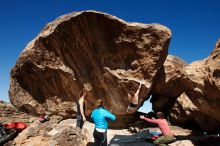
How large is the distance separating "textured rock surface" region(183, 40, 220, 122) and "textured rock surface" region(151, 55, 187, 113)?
410 centimetres

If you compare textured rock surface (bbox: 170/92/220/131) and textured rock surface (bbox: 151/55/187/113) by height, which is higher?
textured rock surface (bbox: 151/55/187/113)

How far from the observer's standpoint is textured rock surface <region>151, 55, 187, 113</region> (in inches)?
617

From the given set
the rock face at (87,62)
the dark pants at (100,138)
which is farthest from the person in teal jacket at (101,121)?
the rock face at (87,62)

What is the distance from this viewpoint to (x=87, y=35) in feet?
49.4

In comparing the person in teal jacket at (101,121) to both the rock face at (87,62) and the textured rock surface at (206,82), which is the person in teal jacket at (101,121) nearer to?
the textured rock surface at (206,82)

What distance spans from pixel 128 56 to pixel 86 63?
7.78 ft

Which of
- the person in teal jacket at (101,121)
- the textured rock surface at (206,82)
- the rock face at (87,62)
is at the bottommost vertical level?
the person in teal jacket at (101,121)

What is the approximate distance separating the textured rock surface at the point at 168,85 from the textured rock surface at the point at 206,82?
4.10 m

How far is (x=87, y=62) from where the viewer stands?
15.6 meters

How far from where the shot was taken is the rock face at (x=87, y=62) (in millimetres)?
14461

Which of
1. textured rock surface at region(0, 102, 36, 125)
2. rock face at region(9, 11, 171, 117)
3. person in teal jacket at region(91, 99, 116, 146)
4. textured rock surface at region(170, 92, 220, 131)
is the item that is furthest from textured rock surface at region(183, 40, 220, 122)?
textured rock surface at region(0, 102, 36, 125)

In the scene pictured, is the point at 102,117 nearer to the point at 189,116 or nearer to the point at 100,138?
the point at 100,138

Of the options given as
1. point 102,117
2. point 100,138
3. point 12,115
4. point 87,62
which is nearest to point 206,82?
point 102,117

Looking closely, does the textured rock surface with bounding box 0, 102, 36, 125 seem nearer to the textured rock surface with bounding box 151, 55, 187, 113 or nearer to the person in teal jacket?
the textured rock surface with bounding box 151, 55, 187, 113
